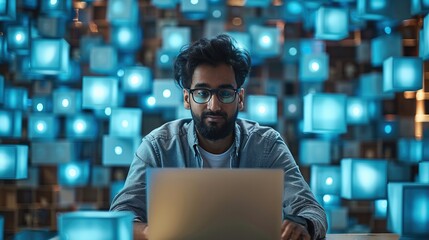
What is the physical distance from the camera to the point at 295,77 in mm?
3871

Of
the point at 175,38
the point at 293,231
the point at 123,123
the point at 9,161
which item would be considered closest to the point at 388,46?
the point at 175,38

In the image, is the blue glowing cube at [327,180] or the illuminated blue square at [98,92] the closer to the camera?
the blue glowing cube at [327,180]

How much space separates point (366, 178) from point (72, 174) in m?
2.07

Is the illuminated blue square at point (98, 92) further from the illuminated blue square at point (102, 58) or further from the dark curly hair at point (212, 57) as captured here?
the dark curly hair at point (212, 57)

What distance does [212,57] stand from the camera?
171cm

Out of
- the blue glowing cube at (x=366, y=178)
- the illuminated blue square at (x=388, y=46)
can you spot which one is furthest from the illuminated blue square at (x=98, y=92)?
Answer: the illuminated blue square at (x=388, y=46)

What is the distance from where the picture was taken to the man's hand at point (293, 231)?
1.23 meters

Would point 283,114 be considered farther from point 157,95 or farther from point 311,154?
point 157,95

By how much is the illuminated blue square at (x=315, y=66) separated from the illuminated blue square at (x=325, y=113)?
53 centimetres

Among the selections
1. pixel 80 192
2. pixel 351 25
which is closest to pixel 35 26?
pixel 80 192

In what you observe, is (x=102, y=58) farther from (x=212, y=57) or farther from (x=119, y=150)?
(x=212, y=57)

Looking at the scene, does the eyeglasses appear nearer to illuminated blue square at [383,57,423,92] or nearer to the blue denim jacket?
the blue denim jacket

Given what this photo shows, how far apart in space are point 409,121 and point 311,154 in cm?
87

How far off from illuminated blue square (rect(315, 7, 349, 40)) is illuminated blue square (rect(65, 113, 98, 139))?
178cm
